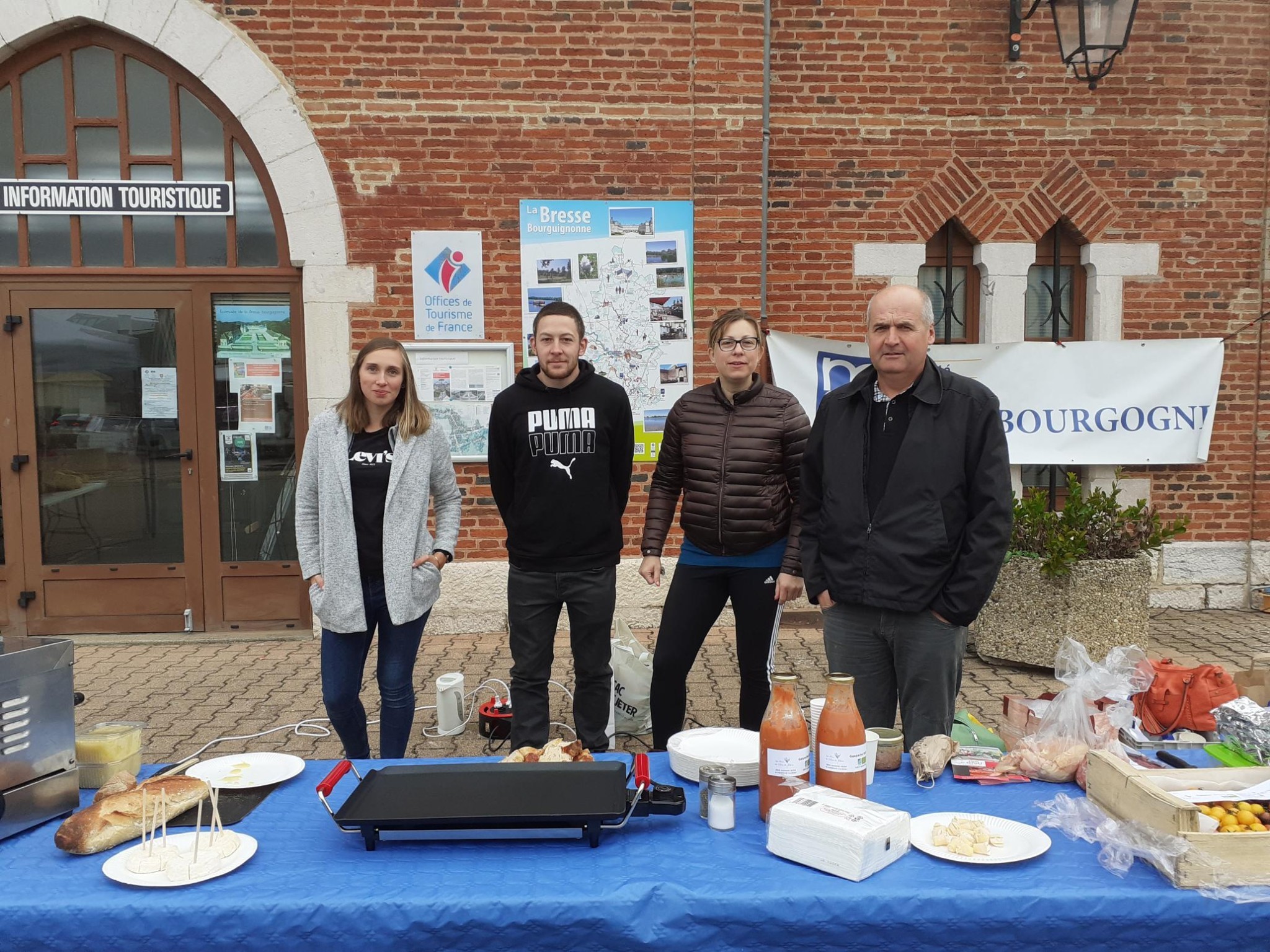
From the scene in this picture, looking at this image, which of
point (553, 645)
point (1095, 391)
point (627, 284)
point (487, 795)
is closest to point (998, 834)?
point (487, 795)

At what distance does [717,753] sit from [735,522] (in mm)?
1421

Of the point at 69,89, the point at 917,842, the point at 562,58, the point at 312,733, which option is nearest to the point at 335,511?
the point at 312,733

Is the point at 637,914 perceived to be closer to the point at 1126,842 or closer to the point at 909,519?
the point at 1126,842

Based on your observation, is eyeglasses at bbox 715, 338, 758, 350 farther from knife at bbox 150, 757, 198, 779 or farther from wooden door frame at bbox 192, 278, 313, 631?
wooden door frame at bbox 192, 278, 313, 631

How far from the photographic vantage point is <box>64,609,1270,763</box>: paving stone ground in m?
4.55

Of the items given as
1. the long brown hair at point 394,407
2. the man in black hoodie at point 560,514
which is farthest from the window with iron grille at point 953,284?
the long brown hair at point 394,407

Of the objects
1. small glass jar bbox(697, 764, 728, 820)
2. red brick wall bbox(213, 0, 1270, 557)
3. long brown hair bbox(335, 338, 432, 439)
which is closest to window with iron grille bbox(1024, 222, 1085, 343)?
red brick wall bbox(213, 0, 1270, 557)

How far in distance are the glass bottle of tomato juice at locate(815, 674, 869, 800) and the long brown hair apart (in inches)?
80.4

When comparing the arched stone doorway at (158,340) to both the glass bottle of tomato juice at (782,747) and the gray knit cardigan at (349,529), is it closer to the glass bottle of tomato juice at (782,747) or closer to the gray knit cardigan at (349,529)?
the gray knit cardigan at (349,529)

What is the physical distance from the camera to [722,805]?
6.41ft

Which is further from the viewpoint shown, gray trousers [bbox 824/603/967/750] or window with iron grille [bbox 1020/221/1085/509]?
window with iron grille [bbox 1020/221/1085/509]

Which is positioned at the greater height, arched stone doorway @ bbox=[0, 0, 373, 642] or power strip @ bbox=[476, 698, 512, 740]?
arched stone doorway @ bbox=[0, 0, 373, 642]

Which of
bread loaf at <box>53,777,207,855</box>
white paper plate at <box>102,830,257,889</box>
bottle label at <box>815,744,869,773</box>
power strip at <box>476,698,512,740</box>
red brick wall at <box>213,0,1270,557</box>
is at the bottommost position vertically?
power strip at <box>476,698,512,740</box>

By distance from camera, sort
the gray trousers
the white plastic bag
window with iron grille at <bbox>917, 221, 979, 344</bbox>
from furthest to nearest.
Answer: window with iron grille at <bbox>917, 221, 979, 344</bbox>, the white plastic bag, the gray trousers
